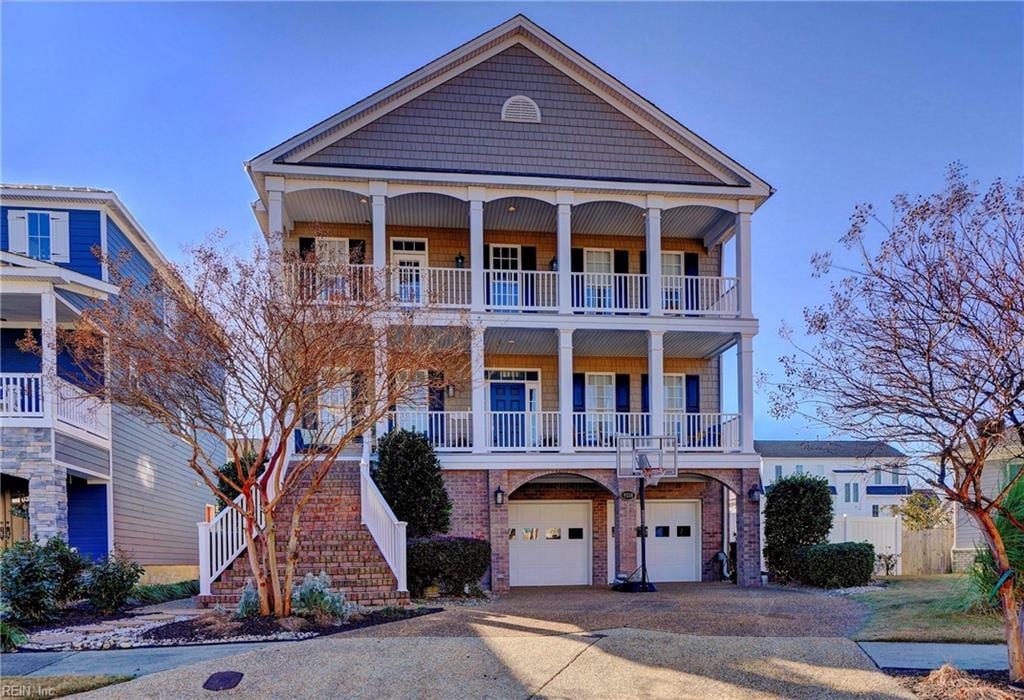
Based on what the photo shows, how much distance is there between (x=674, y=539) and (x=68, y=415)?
13713 millimetres

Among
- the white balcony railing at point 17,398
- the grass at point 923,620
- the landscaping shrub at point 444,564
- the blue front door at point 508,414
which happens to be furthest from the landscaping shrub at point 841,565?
the white balcony railing at point 17,398

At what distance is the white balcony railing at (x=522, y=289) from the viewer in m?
17.5

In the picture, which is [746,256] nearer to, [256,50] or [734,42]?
[734,42]

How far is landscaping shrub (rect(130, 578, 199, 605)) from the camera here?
14.0 meters

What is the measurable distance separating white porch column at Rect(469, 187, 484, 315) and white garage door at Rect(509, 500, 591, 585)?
508 centimetres

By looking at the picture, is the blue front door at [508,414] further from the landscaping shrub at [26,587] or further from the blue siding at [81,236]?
the blue siding at [81,236]

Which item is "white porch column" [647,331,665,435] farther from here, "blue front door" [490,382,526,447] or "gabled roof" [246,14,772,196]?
"gabled roof" [246,14,772,196]

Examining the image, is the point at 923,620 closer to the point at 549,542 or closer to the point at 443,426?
the point at 549,542

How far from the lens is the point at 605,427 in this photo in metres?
18.8

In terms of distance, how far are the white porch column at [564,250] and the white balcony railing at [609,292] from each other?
426 millimetres

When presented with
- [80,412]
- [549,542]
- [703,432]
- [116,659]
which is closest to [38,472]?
[80,412]

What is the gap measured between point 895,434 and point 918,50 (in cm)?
903

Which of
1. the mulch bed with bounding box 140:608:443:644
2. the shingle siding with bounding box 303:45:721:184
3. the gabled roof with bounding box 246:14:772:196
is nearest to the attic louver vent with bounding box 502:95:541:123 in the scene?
the shingle siding with bounding box 303:45:721:184

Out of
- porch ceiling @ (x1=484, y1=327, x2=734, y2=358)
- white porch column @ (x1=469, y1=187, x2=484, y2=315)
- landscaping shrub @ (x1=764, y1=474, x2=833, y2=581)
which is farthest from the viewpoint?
porch ceiling @ (x1=484, y1=327, x2=734, y2=358)
